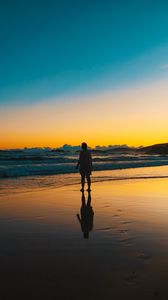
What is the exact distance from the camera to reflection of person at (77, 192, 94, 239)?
25.5 ft

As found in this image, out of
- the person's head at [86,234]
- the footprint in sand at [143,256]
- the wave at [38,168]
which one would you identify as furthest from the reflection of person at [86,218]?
the wave at [38,168]

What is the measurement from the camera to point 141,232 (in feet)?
24.2

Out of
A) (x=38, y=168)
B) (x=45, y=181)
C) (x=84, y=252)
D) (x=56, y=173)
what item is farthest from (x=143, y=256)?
(x=38, y=168)

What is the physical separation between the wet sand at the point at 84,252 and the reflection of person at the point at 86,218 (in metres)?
0.02

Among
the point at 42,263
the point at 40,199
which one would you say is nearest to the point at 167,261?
the point at 42,263

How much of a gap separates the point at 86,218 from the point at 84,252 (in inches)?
132

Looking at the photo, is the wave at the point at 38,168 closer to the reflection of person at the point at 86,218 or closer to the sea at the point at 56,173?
the sea at the point at 56,173

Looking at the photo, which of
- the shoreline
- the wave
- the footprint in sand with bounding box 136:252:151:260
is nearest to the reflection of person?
the footprint in sand with bounding box 136:252:151:260

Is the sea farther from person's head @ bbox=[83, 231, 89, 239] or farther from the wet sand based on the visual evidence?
person's head @ bbox=[83, 231, 89, 239]

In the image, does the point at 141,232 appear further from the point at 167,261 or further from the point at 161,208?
the point at 161,208

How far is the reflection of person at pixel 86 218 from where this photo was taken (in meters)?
7.77

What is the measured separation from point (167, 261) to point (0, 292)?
252 centimetres

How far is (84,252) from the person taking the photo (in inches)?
233

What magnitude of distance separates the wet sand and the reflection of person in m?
0.02
